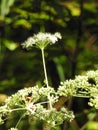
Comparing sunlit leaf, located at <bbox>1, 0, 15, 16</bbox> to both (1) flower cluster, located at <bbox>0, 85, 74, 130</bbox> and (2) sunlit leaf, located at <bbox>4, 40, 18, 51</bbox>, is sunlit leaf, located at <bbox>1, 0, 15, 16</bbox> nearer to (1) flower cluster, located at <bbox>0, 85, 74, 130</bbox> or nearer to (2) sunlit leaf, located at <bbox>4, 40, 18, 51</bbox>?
(2) sunlit leaf, located at <bbox>4, 40, 18, 51</bbox>

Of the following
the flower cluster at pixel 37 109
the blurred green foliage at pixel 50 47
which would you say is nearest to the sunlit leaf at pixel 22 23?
the blurred green foliage at pixel 50 47

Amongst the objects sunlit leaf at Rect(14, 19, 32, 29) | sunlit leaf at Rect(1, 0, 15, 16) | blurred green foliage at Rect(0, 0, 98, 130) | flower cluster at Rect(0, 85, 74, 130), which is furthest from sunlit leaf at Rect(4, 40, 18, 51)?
flower cluster at Rect(0, 85, 74, 130)

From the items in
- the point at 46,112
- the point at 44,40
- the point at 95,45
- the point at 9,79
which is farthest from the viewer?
the point at 9,79

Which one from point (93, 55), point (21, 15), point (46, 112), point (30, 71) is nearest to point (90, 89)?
point (46, 112)

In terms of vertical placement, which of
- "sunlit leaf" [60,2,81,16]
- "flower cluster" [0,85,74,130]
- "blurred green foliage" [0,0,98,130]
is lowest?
"flower cluster" [0,85,74,130]

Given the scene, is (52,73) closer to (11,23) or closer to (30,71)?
(30,71)

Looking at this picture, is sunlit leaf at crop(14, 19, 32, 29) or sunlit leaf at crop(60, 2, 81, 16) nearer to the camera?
sunlit leaf at crop(14, 19, 32, 29)

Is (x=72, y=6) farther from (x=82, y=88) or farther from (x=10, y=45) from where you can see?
(x=82, y=88)

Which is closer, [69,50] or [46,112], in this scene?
[46,112]

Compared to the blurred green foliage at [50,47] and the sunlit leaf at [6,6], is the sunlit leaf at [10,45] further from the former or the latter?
the sunlit leaf at [6,6]
